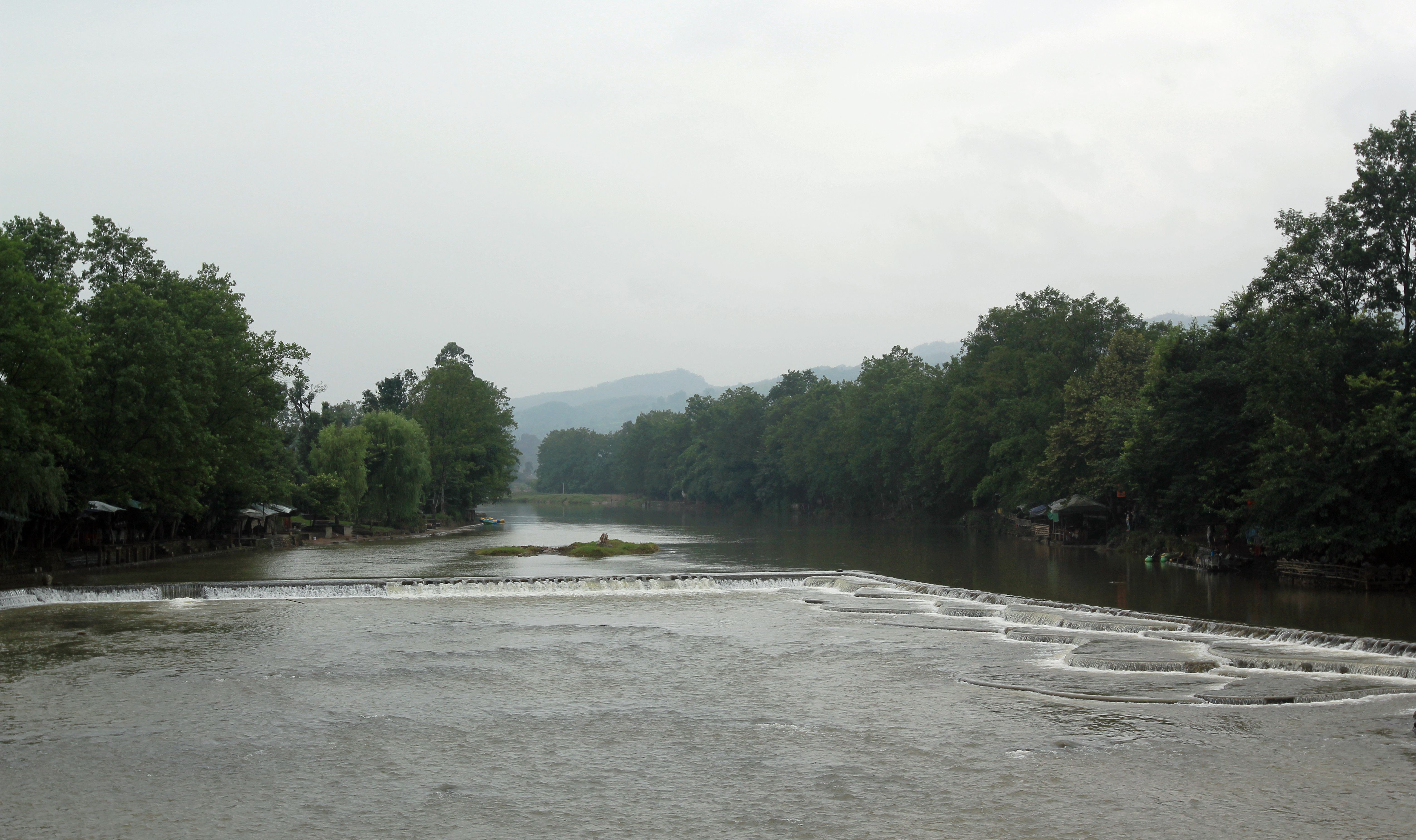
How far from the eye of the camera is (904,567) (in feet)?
152

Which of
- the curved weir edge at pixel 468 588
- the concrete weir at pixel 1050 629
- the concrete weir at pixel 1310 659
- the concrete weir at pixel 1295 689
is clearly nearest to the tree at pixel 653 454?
the curved weir edge at pixel 468 588

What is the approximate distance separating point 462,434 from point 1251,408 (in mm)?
69419

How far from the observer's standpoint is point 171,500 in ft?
145

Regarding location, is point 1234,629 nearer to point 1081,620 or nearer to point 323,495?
point 1081,620

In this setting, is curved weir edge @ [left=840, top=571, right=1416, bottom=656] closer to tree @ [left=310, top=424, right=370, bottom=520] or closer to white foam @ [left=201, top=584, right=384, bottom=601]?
white foam @ [left=201, top=584, right=384, bottom=601]

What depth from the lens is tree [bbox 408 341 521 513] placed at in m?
92.6

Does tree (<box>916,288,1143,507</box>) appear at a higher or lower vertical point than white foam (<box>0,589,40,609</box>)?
higher

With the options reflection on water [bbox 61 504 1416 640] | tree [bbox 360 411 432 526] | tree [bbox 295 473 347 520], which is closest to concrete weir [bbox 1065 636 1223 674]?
reflection on water [bbox 61 504 1416 640]

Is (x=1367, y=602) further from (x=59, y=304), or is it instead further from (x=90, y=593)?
(x=59, y=304)

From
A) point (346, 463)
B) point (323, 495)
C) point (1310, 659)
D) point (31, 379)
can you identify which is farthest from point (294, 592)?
point (346, 463)

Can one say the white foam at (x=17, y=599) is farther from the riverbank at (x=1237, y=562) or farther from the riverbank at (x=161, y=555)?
the riverbank at (x=1237, y=562)

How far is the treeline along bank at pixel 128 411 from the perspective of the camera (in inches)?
Answer: 1315

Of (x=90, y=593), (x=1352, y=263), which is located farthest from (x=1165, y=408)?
(x=90, y=593)

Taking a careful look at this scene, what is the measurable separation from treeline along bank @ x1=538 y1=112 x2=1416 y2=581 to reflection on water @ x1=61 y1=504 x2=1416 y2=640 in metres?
2.70
